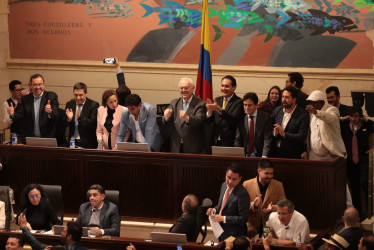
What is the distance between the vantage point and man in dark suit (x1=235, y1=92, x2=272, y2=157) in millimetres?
7980

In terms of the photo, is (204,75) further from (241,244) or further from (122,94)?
(241,244)

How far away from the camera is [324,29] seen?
10.5 meters

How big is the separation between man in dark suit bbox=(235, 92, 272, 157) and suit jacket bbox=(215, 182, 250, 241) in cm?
81

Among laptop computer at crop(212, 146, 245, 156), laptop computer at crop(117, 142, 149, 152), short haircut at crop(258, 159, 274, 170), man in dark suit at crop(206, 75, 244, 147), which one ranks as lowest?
short haircut at crop(258, 159, 274, 170)

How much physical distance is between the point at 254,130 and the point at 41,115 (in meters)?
2.35

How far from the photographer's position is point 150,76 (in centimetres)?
1117

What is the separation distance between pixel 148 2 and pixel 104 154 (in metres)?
3.42

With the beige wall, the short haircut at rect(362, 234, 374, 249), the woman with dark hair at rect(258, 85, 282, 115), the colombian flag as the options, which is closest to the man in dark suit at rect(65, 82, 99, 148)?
the colombian flag

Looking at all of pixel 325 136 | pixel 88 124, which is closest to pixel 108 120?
pixel 88 124

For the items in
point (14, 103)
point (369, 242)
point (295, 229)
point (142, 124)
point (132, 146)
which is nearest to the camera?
point (369, 242)

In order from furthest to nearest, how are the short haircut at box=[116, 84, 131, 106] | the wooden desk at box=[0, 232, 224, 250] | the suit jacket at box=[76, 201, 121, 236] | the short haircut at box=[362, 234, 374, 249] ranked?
the short haircut at box=[116, 84, 131, 106] → the suit jacket at box=[76, 201, 121, 236] → the wooden desk at box=[0, 232, 224, 250] → the short haircut at box=[362, 234, 374, 249]

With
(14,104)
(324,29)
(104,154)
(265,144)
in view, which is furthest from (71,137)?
(324,29)

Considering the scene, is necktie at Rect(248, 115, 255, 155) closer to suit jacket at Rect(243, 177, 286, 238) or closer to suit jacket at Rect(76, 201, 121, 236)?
suit jacket at Rect(243, 177, 286, 238)

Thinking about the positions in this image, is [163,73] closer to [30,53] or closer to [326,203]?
[30,53]
